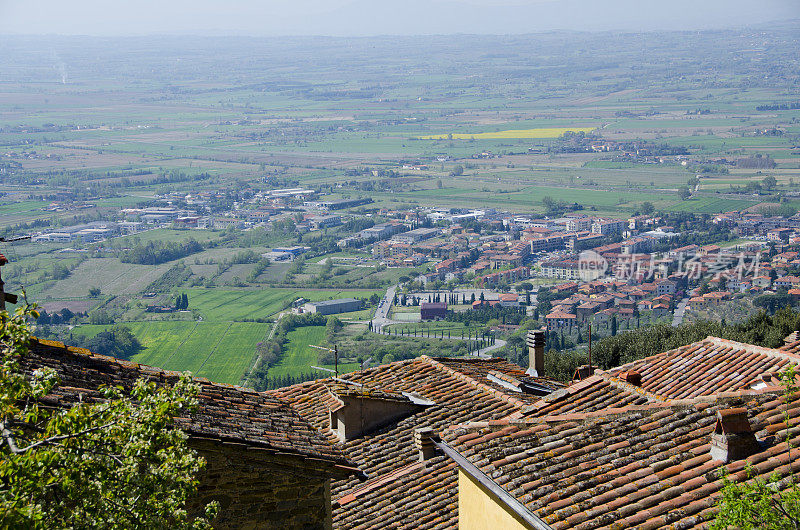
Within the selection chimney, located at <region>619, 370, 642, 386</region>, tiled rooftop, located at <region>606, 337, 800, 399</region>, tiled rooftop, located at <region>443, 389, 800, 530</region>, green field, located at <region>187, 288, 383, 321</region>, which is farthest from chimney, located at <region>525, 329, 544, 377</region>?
green field, located at <region>187, 288, 383, 321</region>

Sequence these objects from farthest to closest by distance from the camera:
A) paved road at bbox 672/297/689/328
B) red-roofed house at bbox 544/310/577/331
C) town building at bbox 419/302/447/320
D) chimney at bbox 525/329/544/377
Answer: town building at bbox 419/302/447/320 < red-roofed house at bbox 544/310/577/331 < paved road at bbox 672/297/689/328 < chimney at bbox 525/329/544/377

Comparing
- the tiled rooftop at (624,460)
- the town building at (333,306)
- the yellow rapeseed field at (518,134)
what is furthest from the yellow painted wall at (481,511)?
the yellow rapeseed field at (518,134)

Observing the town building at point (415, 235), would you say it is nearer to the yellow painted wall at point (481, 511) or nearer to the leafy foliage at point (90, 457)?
the yellow painted wall at point (481, 511)

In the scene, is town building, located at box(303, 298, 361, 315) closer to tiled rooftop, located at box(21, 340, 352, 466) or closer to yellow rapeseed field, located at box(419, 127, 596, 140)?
tiled rooftop, located at box(21, 340, 352, 466)

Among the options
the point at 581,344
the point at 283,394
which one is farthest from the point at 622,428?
the point at 581,344

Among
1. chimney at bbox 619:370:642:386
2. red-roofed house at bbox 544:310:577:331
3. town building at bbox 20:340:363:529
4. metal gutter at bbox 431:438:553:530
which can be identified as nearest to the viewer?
metal gutter at bbox 431:438:553:530
